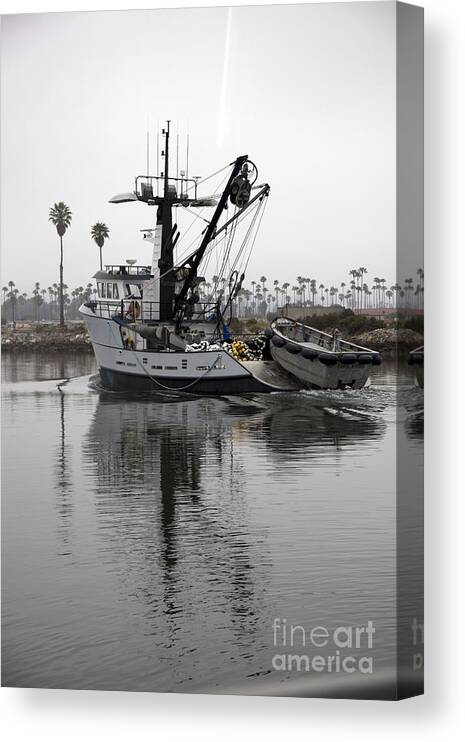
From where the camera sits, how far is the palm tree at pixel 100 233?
28.1ft

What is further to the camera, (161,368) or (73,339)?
(161,368)

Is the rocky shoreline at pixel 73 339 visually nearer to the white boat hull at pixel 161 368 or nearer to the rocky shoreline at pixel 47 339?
the rocky shoreline at pixel 47 339

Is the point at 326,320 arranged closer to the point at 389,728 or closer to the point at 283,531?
the point at 283,531

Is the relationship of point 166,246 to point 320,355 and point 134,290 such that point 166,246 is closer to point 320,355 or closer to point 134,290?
point 134,290

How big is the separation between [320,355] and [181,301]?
142 centimetres

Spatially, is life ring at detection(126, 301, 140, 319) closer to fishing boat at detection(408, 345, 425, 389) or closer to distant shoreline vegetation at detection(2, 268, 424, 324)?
distant shoreline vegetation at detection(2, 268, 424, 324)

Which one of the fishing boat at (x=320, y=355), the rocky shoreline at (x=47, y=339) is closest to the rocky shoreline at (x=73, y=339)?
the rocky shoreline at (x=47, y=339)

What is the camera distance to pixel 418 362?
7.04 m

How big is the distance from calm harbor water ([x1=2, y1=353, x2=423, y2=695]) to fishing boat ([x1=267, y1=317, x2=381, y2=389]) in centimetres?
18

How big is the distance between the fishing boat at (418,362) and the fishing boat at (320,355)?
1088mm

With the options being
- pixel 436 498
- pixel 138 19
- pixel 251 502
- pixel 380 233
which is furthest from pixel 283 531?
pixel 138 19

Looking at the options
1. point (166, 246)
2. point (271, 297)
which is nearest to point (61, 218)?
point (166, 246)

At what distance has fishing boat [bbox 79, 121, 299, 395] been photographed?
328 inches

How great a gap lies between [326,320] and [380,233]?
1.83 metres
